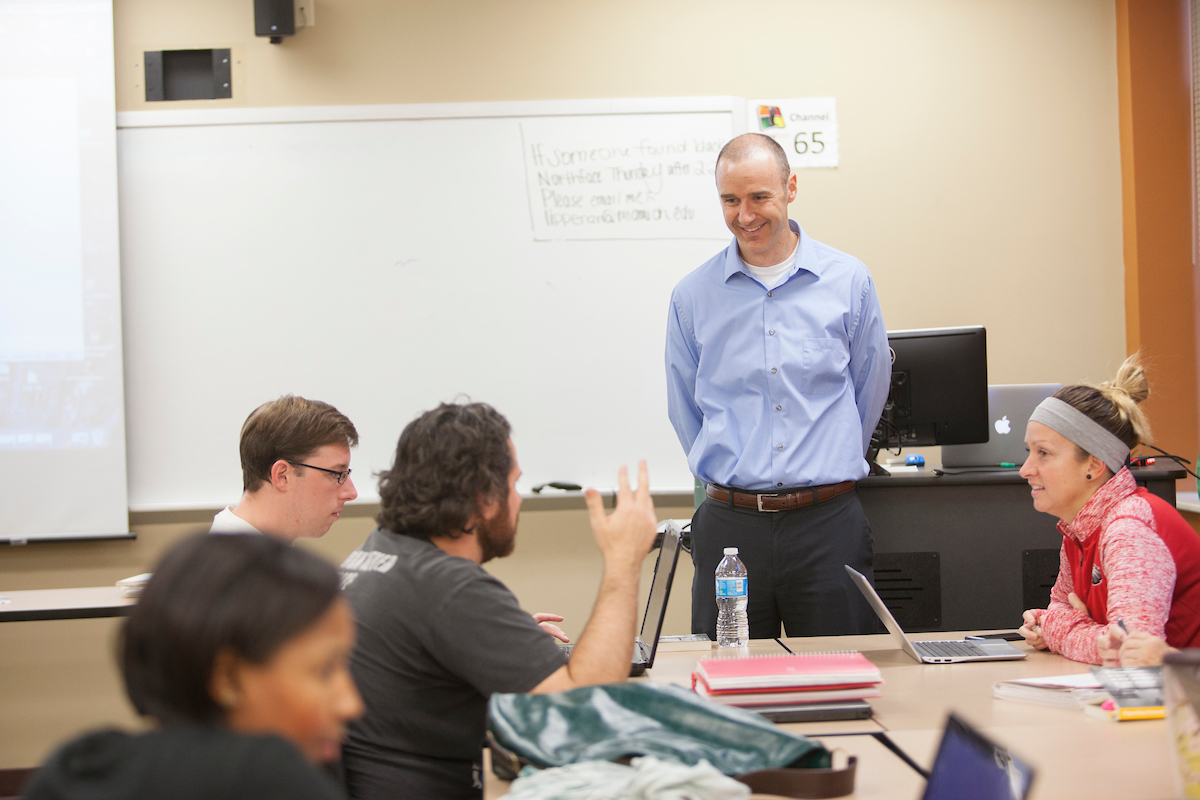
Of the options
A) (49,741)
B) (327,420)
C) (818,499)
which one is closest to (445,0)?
(327,420)

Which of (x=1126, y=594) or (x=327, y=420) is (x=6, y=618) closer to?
(x=327, y=420)

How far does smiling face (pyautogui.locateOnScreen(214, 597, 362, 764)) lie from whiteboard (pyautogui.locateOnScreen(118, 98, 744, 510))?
2.91 m

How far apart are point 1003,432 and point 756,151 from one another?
1.40 metres

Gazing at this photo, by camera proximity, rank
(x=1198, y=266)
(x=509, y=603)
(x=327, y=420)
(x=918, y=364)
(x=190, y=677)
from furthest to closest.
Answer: (x=1198, y=266)
(x=918, y=364)
(x=327, y=420)
(x=509, y=603)
(x=190, y=677)

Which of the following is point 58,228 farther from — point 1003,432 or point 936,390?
point 1003,432

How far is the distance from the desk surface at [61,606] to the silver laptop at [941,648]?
194 cm

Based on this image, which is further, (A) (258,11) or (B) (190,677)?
(A) (258,11)

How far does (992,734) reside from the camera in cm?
139

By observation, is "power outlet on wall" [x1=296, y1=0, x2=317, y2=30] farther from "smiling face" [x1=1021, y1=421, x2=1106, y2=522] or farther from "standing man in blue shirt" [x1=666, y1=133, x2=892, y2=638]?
"smiling face" [x1=1021, y1=421, x2=1106, y2=522]

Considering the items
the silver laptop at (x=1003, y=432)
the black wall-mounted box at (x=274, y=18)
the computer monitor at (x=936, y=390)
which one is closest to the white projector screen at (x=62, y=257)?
the black wall-mounted box at (x=274, y=18)

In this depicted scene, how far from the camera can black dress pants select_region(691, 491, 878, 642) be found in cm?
237

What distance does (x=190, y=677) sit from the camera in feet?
2.31

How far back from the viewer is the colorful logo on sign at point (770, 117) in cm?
373

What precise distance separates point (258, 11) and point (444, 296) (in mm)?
1278
